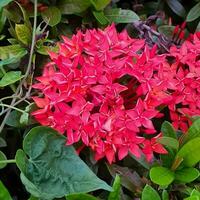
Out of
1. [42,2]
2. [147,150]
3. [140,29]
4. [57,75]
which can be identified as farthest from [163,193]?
[42,2]

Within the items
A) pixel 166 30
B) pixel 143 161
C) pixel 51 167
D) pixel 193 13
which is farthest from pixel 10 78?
pixel 193 13

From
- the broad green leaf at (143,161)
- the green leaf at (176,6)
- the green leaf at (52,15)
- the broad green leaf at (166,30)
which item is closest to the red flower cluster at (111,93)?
the broad green leaf at (143,161)

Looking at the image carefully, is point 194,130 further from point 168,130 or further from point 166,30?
point 166,30

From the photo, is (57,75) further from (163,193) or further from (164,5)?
(164,5)

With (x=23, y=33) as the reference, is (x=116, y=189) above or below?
below

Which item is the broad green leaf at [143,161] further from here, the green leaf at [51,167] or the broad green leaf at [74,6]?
the broad green leaf at [74,6]

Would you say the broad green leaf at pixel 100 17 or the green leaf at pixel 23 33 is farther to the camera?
the broad green leaf at pixel 100 17
